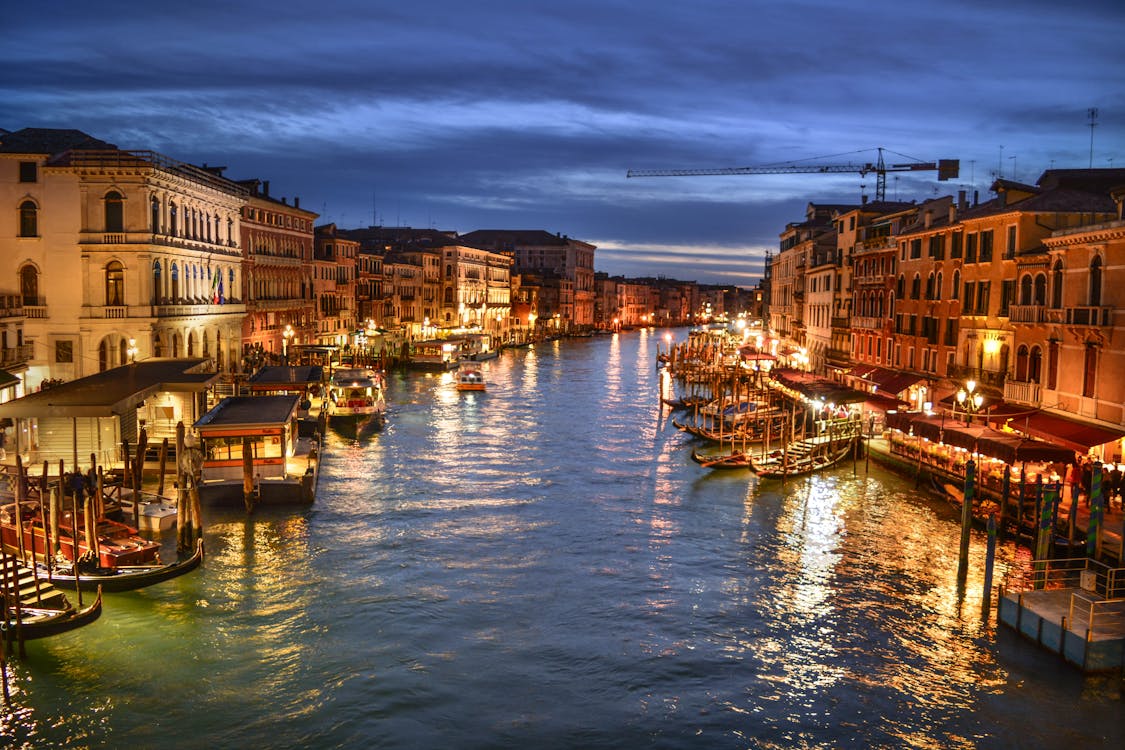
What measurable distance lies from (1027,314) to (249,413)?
2047 centimetres

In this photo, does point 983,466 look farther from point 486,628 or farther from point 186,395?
point 186,395

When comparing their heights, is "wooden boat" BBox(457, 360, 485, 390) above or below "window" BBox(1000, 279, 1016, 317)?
below

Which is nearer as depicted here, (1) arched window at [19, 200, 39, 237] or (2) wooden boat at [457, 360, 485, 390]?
(1) arched window at [19, 200, 39, 237]

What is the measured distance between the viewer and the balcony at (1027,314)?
24828 millimetres

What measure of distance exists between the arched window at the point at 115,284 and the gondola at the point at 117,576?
1738 centimetres

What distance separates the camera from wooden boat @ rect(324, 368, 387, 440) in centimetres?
3825

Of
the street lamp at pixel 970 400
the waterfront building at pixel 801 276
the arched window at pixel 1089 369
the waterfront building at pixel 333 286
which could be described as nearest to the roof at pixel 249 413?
the street lamp at pixel 970 400

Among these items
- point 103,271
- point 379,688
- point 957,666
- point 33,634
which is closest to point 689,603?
point 957,666

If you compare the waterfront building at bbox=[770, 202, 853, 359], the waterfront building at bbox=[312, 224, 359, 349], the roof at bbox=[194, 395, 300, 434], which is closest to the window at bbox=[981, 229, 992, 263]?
the waterfront building at bbox=[770, 202, 853, 359]

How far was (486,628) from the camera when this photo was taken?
1573 cm

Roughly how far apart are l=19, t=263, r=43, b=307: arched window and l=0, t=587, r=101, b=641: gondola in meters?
19.7

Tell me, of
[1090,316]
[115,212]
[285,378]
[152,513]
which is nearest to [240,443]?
[152,513]

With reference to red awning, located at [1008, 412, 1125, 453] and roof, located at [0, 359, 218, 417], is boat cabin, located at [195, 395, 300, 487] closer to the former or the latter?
roof, located at [0, 359, 218, 417]

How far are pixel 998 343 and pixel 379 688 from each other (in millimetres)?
21814
